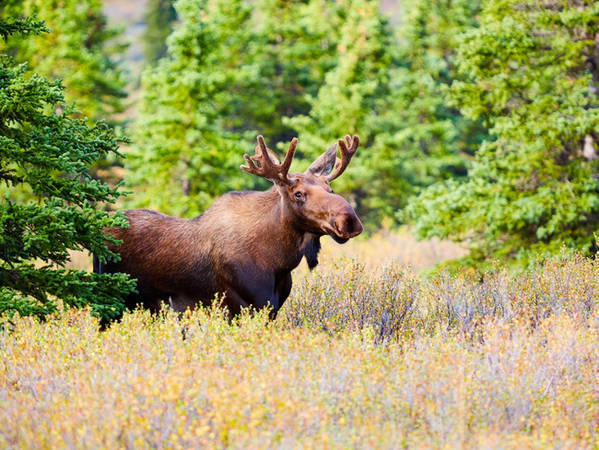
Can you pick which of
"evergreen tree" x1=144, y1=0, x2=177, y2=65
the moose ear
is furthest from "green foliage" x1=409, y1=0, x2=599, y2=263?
"evergreen tree" x1=144, y1=0, x2=177, y2=65

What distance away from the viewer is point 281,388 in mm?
4645

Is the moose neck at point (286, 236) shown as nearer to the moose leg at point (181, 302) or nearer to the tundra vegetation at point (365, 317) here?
the tundra vegetation at point (365, 317)

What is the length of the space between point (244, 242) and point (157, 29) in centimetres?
4203

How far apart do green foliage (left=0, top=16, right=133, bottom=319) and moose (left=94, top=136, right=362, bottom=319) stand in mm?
518

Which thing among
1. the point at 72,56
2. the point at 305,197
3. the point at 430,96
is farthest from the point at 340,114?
the point at 305,197

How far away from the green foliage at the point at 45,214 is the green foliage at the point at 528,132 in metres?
6.75

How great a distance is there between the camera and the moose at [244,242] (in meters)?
6.41

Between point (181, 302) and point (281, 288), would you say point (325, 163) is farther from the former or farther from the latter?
point (181, 302)

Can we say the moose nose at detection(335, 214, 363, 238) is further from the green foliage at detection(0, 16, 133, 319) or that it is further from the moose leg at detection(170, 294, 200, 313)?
the green foliage at detection(0, 16, 133, 319)

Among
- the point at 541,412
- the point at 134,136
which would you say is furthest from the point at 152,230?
the point at 134,136

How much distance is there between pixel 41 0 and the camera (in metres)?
22.7

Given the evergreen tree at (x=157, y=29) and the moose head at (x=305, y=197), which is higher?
the evergreen tree at (x=157, y=29)

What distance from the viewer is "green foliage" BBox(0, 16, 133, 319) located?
19.5 ft

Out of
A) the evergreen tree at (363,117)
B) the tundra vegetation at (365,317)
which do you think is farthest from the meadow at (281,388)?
the evergreen tree at (363,117)
